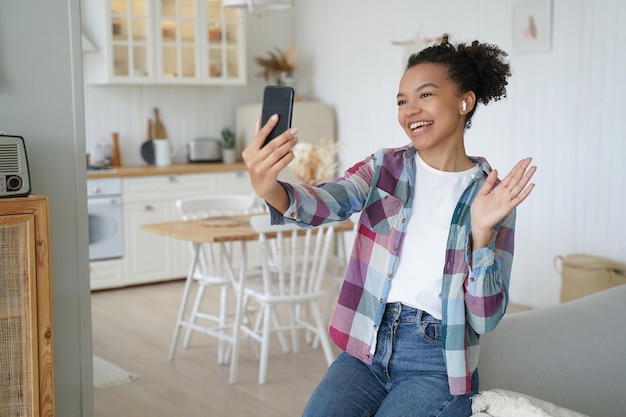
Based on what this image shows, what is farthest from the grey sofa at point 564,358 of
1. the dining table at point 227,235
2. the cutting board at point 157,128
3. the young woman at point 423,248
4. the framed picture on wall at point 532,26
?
the cutting board at point 157,128

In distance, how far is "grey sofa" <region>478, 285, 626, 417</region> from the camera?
223cm

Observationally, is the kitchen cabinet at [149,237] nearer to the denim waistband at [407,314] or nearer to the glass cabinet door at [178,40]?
the glass cabinet door at [178,40]

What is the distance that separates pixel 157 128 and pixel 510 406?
553cm

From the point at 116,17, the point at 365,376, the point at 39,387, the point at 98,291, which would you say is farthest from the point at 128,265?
the point at 365,376

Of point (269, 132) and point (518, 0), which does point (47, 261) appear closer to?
point (269, 132)

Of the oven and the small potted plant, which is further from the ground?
the small potted plant

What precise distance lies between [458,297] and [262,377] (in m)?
2.35

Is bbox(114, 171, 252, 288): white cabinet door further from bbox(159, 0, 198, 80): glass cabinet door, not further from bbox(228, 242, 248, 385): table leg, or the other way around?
bbox(228, 242, 248, 385): table leg

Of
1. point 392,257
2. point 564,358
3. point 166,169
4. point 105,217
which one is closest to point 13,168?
point 392,257

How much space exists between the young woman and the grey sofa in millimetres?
228

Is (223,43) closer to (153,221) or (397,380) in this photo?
(153,221)

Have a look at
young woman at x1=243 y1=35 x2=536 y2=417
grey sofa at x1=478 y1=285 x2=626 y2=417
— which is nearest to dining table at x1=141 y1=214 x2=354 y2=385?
grey sofa at x1=478 y1=285 x2=626 y2=417

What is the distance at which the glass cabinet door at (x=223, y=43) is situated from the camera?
682 centimetres

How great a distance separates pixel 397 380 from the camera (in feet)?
6.49
